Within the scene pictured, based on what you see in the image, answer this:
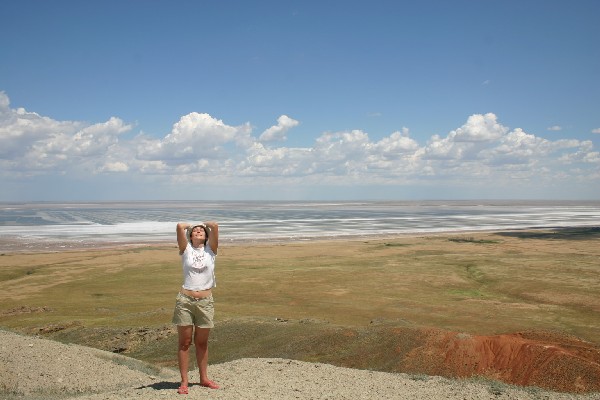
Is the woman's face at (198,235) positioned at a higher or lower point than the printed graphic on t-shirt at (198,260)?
higher

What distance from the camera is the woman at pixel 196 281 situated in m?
9.07

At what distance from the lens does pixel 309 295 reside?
34406mm

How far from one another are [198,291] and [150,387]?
277 cm

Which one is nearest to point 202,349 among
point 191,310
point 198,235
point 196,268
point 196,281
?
point 191,310

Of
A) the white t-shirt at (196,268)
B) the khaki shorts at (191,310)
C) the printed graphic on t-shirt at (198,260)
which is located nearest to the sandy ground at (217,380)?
the khaki shorts at (191,310)

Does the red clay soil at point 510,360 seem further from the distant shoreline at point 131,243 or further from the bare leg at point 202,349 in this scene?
the distant shoreline at point 131,243

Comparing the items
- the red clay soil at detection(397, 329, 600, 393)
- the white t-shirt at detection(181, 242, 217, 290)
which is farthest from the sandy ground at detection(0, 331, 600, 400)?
the red clay soil at detection(397, 329, 600, 393)

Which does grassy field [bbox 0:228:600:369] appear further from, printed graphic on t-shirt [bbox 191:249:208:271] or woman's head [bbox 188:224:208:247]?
woman's head [bbox 188:224:208:247]

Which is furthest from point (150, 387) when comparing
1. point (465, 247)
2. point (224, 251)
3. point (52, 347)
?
point (465, 247)

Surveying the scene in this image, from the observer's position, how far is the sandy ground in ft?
33.9

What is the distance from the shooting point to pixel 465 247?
62.4 m

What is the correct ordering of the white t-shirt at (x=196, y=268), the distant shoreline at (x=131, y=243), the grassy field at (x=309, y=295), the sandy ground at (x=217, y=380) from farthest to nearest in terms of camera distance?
the distant shoreline at (x=131, y=243), the grassy field at (x=309, y=295), the sandy ground at (x=217, y=380), the white t-shirt at (x=196, y=268)

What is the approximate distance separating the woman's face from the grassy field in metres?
10.0

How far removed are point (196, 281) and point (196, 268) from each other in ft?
0.82
